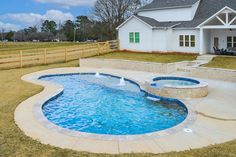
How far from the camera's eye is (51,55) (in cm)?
2847

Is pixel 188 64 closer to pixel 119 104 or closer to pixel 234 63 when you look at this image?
pixel 234 63

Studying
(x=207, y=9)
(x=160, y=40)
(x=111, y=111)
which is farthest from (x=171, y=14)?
(x=111, y=111)

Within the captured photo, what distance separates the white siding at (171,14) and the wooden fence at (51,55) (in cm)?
524

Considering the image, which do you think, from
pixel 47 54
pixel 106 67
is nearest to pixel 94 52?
pixel 47 54

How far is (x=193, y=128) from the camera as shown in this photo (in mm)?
9039

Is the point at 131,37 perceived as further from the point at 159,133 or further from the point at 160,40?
the point at 159,133

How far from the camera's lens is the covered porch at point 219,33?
80.6 feet

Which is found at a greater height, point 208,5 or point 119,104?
point 208,5

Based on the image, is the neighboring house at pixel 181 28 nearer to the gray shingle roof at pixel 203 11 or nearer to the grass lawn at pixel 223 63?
the gray shingle roof at pixel 203 11

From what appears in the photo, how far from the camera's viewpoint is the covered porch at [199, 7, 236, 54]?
80.6 ft

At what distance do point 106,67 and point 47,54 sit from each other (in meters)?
7.37

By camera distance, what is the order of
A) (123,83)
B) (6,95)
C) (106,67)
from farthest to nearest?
(106,67)
(123,83)
(6,95)

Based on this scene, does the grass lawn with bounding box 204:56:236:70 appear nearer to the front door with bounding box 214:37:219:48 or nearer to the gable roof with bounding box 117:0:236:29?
the front door with bounding box 214:37:219:48

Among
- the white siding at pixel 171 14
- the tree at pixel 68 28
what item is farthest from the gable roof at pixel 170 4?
the tree at pixel 68 28
